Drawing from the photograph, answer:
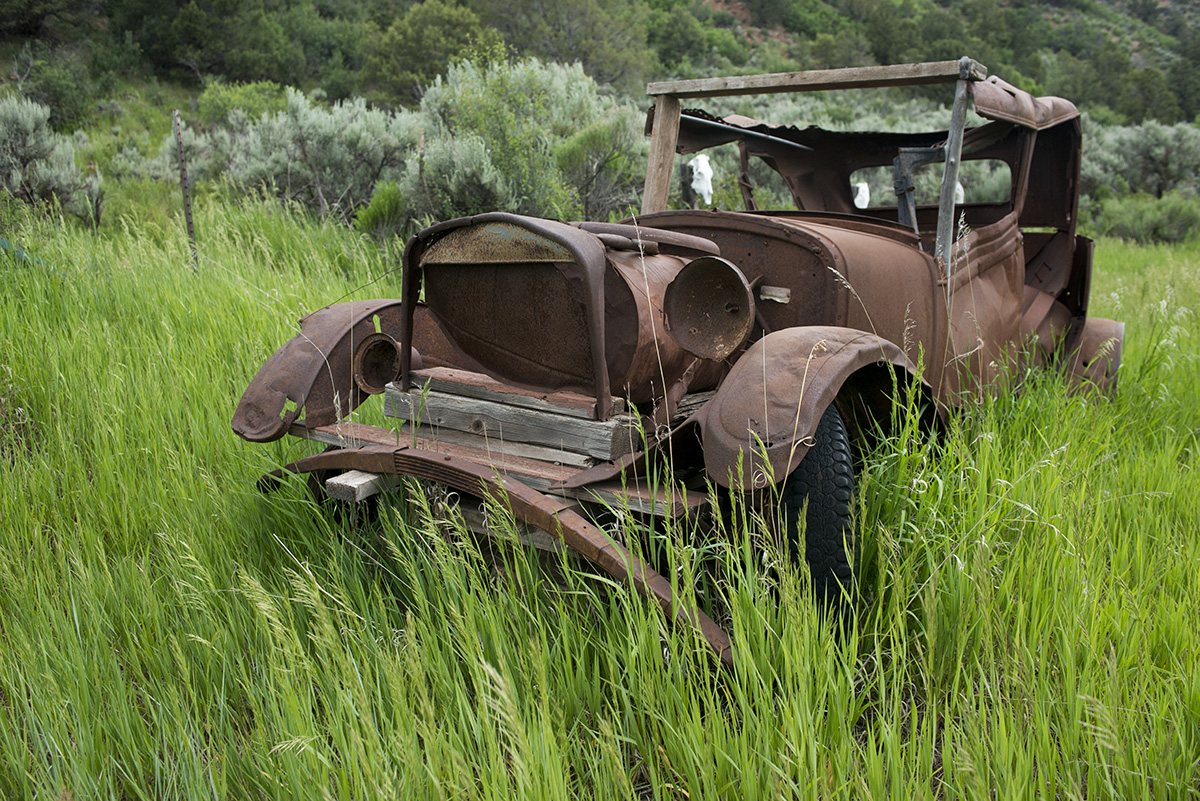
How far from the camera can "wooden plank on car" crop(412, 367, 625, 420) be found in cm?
241

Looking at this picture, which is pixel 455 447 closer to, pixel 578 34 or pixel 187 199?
pixel 187 199

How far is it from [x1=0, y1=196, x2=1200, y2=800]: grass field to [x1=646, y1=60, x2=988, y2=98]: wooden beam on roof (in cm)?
139

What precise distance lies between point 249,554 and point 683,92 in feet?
9.14

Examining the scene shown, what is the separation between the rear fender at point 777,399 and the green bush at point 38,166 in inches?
297

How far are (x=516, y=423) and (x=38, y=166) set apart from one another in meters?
7.52

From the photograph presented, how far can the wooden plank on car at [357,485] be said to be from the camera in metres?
2.35

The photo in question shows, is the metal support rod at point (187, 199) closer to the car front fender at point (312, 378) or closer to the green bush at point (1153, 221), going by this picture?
the car front fender at point (312, 378)

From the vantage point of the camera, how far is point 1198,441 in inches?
147

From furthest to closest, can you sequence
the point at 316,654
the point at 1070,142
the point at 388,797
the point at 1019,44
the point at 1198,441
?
the point at 1019,44 → the point at 1070,142 → the point at 1198,441 → the point at 316,654 → the point at 388,797

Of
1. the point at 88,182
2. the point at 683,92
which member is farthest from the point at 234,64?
the point at 683,92

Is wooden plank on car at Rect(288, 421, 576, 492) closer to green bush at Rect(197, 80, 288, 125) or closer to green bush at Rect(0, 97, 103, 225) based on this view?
green bush at Rect(0, 97, 103, 225)

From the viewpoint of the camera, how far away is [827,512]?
214 centimetres

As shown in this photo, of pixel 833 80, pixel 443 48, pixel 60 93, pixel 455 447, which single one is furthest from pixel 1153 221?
pixel 60 93

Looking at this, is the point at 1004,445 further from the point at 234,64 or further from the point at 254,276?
the point at 234,64
